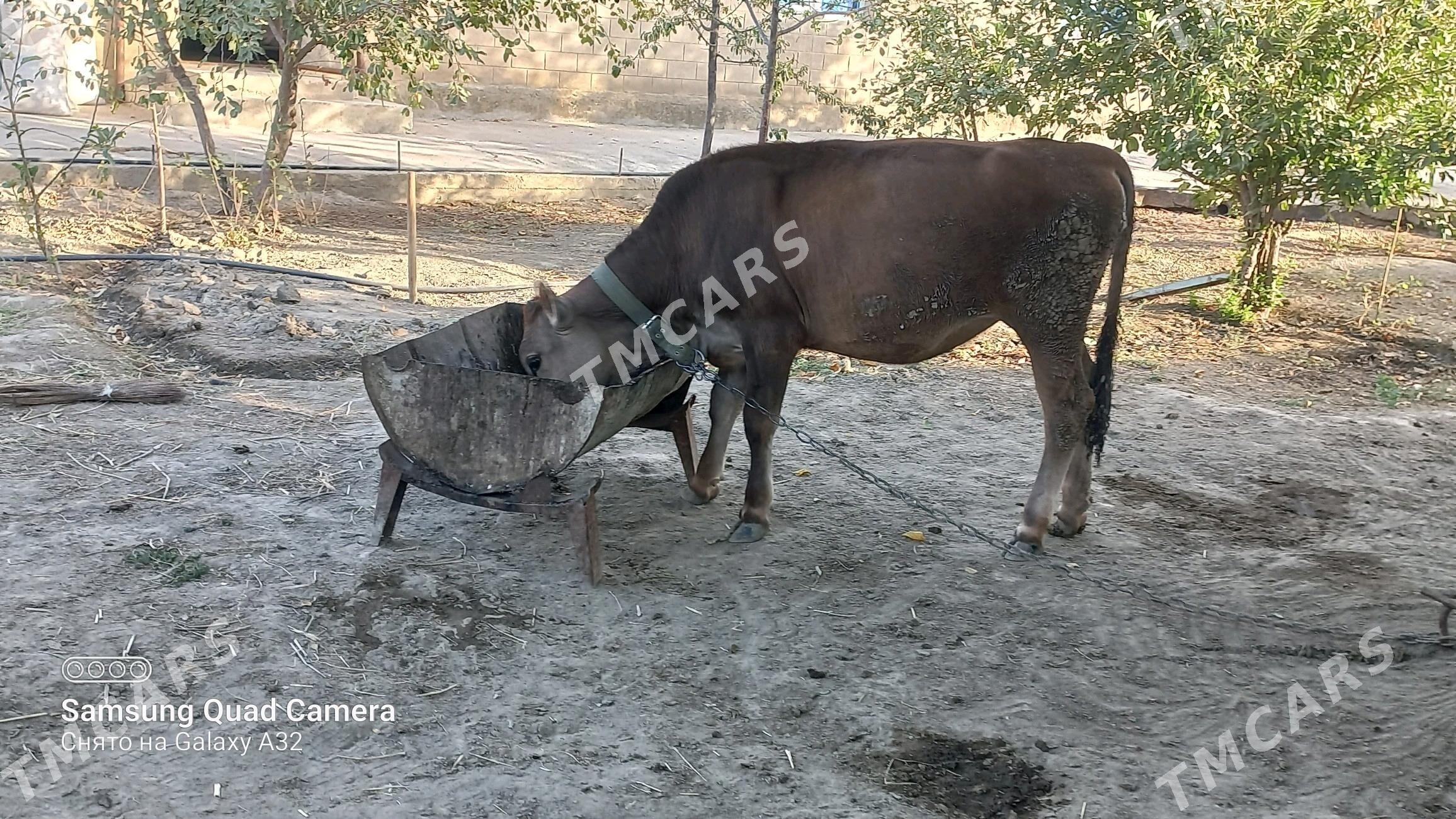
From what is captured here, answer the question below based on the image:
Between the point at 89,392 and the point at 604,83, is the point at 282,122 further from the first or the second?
the point at 604,83

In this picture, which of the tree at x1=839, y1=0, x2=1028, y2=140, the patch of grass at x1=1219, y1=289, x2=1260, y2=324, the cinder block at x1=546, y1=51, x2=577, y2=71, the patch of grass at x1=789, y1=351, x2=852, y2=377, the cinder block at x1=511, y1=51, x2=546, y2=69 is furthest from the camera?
the cinder block at x1=546, y1=51, x2=577, y2=71

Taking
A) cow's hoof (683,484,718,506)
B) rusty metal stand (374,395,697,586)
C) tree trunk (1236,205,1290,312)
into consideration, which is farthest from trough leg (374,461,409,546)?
tree trunk (1236,205,1290,312)

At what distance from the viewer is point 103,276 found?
8016mm

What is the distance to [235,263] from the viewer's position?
809cm

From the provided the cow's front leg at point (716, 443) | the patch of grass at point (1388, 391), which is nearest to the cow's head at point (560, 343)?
the cow's front leg at point (716, 443)

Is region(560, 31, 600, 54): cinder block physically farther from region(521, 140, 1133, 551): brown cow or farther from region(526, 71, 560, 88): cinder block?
region(521, 140, 1133, 551): brown cow

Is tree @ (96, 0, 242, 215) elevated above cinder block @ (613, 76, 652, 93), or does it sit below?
below

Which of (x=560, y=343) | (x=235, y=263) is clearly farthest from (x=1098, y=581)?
(x=235, y=263)

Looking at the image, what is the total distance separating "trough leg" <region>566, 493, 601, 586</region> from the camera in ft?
14.0

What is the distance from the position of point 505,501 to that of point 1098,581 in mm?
2176

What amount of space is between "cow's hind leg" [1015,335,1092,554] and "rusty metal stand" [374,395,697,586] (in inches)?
67.1

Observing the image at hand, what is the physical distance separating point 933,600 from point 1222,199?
5.96m

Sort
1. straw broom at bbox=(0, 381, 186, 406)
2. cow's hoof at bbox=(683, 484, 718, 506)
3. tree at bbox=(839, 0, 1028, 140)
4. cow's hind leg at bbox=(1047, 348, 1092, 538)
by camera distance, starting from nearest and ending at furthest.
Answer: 1. cow's hind leg at bbox=(1047, 348, 1092, 538)
2. cow's hoof at bbox=(683, 484, 718, 506)
3. straw broom at bbox=(0, 381, 186, 406)
4. tree at bbox=(839, 0, 1028, 140)

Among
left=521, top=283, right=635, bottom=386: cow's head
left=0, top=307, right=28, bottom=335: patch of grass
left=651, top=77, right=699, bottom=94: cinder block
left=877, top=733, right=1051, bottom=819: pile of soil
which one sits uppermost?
left=651, top=77, right=699, bottom=94: cinder block
